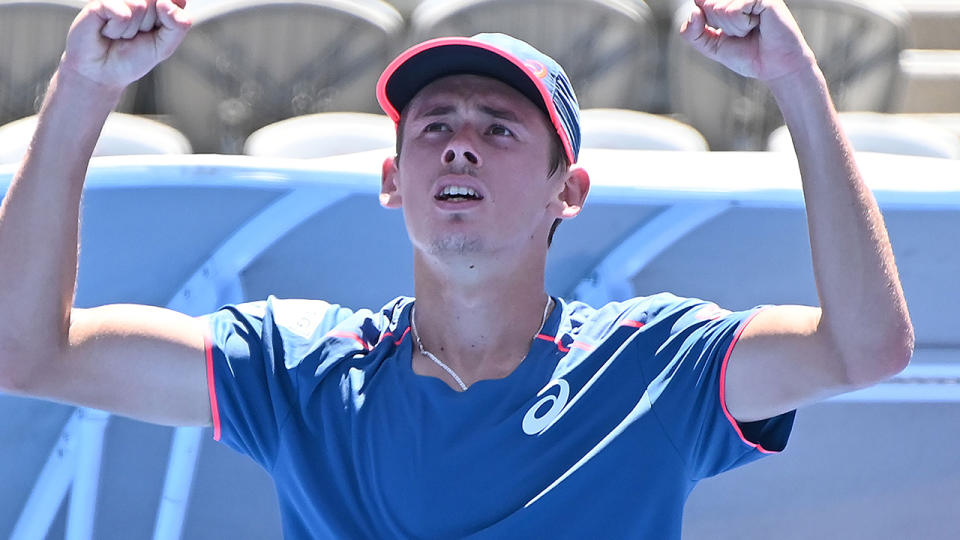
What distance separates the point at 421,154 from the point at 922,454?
1.03 meters

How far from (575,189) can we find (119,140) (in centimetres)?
137

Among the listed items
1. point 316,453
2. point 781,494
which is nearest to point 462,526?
point 316,453

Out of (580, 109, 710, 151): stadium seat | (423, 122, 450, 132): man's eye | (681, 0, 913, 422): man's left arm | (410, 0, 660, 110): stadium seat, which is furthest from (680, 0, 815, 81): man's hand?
(410, 0, 660, 110): stadium seat

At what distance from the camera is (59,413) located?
5.87 feet

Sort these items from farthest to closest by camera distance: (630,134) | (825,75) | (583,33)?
(825,75) < (583,33) < (630,134)

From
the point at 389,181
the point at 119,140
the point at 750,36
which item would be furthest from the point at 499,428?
the point at 119,140

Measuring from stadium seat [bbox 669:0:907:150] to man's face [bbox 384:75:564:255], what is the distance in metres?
1.95

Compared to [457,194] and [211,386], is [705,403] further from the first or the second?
[211,386]

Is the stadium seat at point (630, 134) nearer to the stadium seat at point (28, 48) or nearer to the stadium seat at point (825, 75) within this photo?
the stadium seat at point (825, 75)

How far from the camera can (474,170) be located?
1.34m

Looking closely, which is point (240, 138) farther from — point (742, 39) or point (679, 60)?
point (742, 39)

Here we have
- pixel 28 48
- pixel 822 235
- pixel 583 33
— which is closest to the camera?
pixel 822 235

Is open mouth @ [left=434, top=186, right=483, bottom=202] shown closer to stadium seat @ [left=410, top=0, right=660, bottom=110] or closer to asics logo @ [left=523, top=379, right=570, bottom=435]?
asics logo @ [left=523, top=379, right=570, bottom=435]

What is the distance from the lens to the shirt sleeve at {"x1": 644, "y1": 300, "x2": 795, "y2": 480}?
4.16 feet
